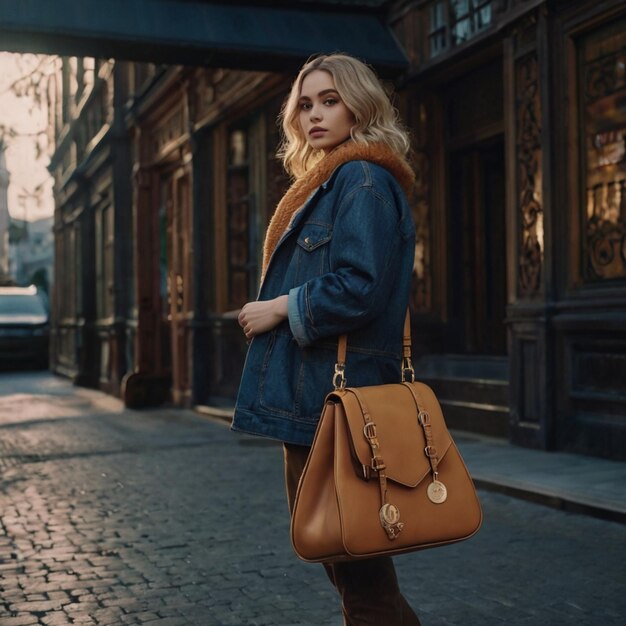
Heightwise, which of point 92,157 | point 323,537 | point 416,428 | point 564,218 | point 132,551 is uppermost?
point 92,157

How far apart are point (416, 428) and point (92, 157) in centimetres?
1730

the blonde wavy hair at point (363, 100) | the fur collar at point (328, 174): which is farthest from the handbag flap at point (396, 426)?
the blonde wavy hair at point (363, 100)

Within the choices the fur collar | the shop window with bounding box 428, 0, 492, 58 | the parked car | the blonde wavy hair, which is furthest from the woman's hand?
the parked car

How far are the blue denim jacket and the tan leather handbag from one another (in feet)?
0.23

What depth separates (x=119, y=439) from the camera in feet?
32.6

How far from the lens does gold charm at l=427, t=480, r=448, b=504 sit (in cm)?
237

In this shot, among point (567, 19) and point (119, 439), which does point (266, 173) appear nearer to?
point (119, 439)

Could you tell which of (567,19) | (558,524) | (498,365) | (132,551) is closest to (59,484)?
(132,551)

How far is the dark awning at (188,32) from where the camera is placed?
26.4ft

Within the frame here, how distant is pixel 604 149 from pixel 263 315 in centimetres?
565

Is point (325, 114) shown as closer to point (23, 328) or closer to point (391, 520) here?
point (391, 520)

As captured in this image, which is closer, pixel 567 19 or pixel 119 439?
pixel 567 19

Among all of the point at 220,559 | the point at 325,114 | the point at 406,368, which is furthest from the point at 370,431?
the point at 220,559

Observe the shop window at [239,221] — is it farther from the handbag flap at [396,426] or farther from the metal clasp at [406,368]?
the handbag flap at [396,426]
